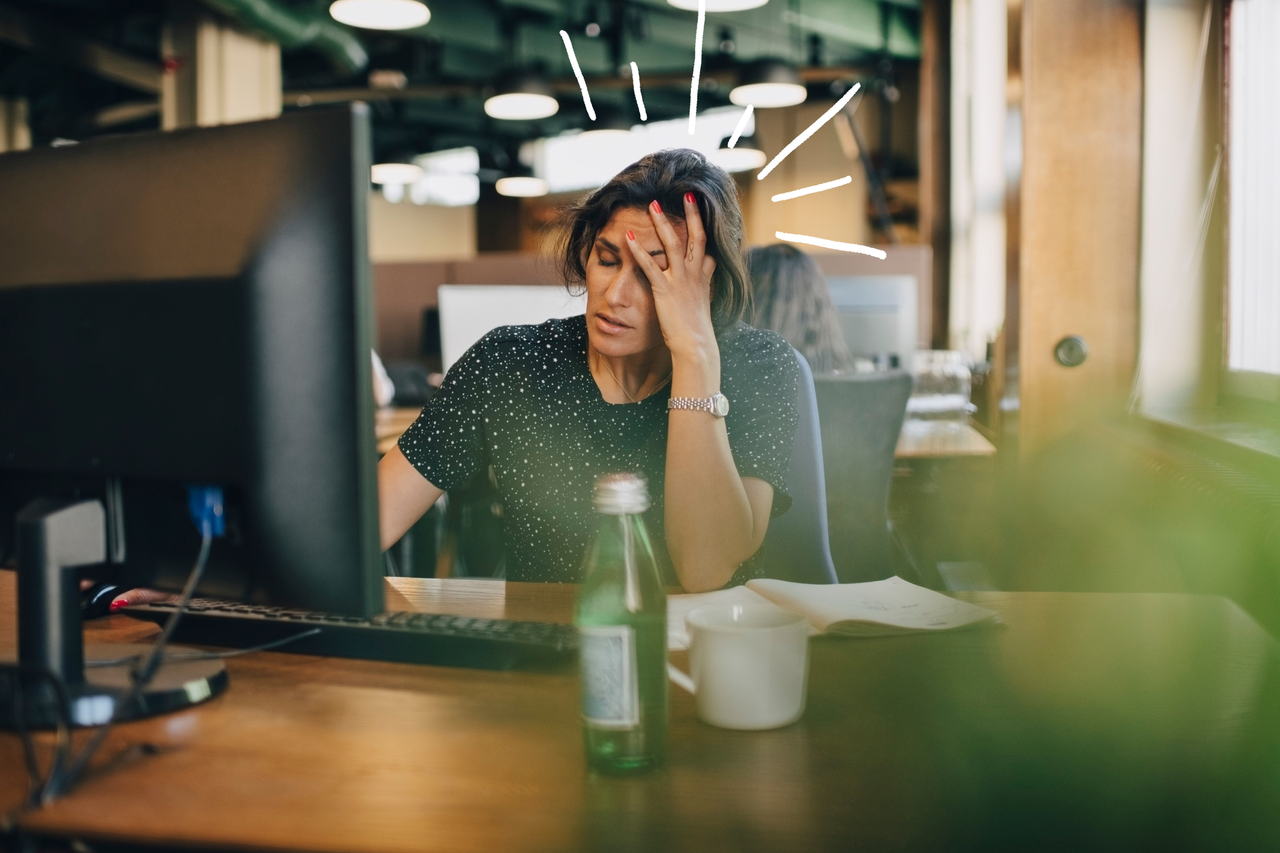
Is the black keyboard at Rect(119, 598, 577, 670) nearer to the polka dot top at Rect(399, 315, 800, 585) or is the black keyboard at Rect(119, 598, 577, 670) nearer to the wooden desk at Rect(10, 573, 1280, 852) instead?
the wooden desk at Rect(10, 573, 1280, 852)

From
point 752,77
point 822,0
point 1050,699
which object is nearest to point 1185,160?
point 1050,699

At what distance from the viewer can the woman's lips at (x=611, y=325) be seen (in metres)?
1.32

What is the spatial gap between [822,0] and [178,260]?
6.25 m

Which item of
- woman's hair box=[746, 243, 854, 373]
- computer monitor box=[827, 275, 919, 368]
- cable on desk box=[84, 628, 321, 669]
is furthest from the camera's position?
computer monitor box=[827, 275, 919, 368]

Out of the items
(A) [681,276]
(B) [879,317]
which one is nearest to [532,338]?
(A) [681,276]

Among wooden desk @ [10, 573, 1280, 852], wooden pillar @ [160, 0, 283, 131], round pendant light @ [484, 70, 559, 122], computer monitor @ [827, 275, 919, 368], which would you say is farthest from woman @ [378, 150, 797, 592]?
wooden pillar @ [160, 0, 283, 131]

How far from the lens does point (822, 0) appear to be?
6.23m

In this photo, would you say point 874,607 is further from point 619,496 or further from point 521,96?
point 521,96

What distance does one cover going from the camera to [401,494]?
134 centimetres

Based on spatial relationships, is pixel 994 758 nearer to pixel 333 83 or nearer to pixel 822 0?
pixel 822 0

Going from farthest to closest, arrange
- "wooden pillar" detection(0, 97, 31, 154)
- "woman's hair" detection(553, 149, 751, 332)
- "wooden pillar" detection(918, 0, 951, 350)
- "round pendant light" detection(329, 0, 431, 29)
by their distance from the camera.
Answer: "wooden pillar" detection(0, 97, 31, 154) → "wooden pillar" detection(918, 0, 951, 350) → "round pendant light" detection(329, 0, 431, 29) → "woman's hair" detection(553, 149, 751, 332)

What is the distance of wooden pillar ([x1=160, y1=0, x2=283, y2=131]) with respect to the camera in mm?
5352

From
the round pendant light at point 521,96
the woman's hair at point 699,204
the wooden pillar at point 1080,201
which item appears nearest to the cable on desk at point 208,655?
the woman's hair at point 699,204

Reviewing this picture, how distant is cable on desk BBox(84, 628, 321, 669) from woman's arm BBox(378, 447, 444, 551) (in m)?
0.38
